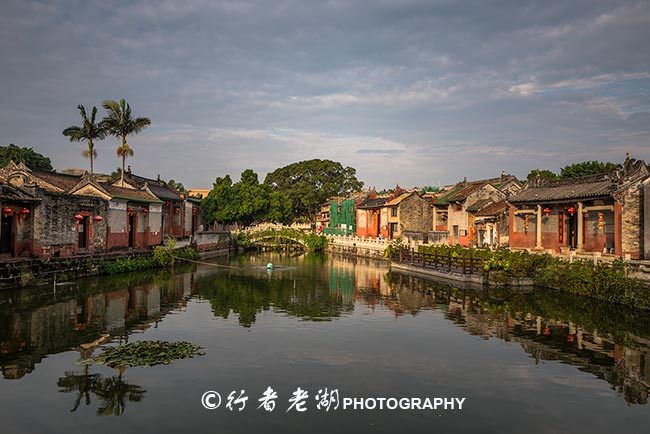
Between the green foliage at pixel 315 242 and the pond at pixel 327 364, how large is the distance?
36.1 m

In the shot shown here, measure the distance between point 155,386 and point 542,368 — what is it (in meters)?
10.6

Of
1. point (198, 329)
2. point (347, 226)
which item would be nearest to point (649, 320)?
point (198, 329)

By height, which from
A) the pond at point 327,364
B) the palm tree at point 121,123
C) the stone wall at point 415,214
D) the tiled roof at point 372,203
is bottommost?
the pond at point 327,364

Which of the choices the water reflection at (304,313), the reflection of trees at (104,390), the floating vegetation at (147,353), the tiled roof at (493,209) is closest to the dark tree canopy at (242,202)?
the water reflection at (304,313)

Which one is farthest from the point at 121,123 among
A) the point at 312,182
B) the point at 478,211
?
the point at 312,182

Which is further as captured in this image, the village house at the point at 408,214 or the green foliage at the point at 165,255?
the village house at the point at 408,214

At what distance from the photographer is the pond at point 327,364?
10.7 metres

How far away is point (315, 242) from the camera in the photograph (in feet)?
208

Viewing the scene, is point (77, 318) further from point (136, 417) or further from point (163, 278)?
point (163, 278)

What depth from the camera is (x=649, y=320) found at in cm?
1967

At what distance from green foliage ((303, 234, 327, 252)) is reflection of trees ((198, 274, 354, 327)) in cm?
2817

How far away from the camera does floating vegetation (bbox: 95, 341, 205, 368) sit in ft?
46.0

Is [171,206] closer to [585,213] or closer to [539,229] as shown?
[539,229]

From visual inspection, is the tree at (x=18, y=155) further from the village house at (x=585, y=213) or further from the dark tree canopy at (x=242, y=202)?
the village house at (x=585, y=213)
